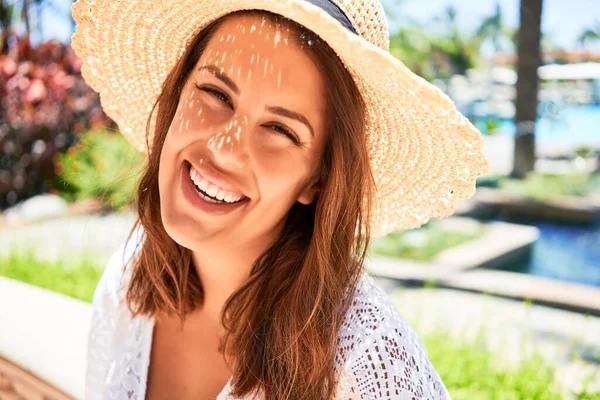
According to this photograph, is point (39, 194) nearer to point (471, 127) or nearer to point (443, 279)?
point (443, 279)

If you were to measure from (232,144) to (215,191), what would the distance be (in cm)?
11

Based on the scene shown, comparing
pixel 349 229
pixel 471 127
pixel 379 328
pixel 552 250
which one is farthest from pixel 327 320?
pixel 552 250

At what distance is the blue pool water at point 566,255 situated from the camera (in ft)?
17.3

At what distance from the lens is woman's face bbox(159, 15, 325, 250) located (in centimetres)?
146

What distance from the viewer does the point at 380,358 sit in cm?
145

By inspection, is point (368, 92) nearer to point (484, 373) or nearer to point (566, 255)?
point (484, 373)

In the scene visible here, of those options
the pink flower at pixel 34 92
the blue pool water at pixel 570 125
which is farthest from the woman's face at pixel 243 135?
the pink flower at pixel 34 92

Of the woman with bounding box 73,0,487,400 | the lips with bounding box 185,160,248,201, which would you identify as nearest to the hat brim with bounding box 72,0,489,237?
the woman with bounding box 73,0,487,400

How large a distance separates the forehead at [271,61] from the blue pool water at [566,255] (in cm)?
427

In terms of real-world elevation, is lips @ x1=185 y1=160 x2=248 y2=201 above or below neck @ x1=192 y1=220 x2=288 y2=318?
above

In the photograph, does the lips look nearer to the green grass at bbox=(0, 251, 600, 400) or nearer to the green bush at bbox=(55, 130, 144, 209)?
the green grass at bbox=(0, 251, 600, 400)

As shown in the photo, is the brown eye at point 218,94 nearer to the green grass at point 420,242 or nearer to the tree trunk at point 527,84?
the green grass at point 420,242

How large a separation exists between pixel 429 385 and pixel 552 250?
459cm

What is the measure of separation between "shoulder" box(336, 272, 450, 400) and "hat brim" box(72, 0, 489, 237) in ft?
1.25
